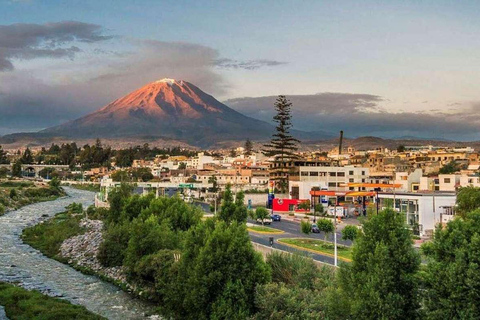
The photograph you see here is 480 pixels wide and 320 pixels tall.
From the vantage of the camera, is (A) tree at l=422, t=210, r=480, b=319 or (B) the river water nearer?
(A) tree at l=422, t=210, r=480, b=319

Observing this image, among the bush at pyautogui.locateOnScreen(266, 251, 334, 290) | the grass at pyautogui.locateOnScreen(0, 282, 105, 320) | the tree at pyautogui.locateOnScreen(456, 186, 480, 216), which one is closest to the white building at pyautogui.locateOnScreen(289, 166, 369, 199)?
the tree at pyautogui.locateOnScreen(456, 186, 480, 216)

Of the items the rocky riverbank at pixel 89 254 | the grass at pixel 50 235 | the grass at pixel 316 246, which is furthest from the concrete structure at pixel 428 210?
the grass at pixel 50 235

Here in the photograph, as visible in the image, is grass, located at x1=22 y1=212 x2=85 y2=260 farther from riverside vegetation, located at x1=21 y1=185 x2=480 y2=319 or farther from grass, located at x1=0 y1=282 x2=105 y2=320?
riverside vegetation, located at x1=21 y1=185 x2=480 y2=319

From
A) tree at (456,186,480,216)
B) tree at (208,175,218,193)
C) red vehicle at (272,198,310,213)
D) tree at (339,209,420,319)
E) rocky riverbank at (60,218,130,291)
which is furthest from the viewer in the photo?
tree at (208,175,218,193)

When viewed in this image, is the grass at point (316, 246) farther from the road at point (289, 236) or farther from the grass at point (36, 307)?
the grass at point (36, 307)

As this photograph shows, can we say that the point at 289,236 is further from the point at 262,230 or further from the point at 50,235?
the point at 50,235

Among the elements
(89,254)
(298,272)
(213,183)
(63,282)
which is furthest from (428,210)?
(213,183)

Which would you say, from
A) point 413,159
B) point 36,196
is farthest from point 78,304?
point 413,159
